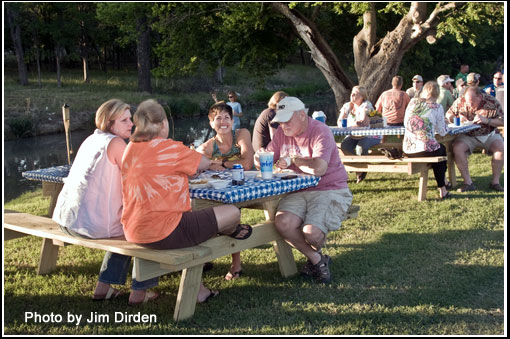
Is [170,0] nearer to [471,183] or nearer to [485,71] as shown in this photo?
[471,183]

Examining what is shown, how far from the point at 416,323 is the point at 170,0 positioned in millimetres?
13225

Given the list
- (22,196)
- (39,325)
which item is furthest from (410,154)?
(22,196)

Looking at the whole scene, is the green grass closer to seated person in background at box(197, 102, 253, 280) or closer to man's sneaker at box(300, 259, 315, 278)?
man's sneaker at box(300, 259, 315, 278)

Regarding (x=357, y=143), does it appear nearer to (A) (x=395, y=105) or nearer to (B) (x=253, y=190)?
(A) (x=395, y=105)

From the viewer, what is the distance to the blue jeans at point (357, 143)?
8.91m

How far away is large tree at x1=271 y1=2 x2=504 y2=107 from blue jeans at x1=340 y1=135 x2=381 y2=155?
5267 mm

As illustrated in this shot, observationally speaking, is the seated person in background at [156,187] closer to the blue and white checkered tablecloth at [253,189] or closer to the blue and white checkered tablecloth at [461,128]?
the blue and white checkered tablecloth at [253,189]

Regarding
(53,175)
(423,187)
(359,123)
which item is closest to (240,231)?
(53,175)

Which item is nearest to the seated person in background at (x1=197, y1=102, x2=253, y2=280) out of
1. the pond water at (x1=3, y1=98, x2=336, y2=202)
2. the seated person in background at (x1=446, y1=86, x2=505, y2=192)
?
the seated person in background at (x1=446, y1=86, x2=505, y2=192)

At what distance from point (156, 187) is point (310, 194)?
1542 millimetres

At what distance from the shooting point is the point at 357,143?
909 centimetres

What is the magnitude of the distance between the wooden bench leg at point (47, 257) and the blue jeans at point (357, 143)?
490 cm

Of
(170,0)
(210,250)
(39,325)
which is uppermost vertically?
(170,0)

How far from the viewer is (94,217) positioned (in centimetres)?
431
